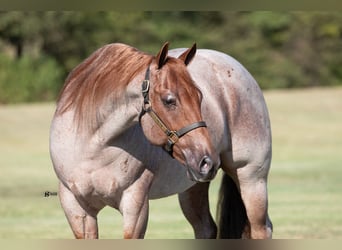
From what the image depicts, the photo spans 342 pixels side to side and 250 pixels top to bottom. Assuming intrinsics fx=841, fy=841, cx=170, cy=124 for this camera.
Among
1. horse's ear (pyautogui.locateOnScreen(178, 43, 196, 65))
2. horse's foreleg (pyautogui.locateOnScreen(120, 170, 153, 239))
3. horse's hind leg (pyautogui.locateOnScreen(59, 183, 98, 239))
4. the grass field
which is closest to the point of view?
horse's ear (pyautogui.locateOnScreen(178, 43, 196, 65))

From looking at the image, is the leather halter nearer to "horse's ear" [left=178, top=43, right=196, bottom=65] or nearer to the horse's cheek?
the horse's cheek

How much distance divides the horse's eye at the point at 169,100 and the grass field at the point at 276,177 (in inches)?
178

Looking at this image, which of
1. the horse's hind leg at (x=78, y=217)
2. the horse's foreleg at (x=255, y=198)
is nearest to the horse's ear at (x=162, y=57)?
the horse's hind leg at (x=78, y=217)

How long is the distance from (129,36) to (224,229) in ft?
73.7

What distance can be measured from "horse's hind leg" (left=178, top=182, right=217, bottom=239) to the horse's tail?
0.10 meters

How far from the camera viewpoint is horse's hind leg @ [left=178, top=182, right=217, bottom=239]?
5.89 metres

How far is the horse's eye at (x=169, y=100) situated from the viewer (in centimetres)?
396

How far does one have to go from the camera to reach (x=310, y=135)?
23.5 metres

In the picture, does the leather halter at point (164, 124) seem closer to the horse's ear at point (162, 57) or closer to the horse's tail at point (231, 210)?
the horse's ear at point (162, 57)

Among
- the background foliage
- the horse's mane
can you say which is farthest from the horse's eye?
the background foliage

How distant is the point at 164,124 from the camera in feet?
13.2

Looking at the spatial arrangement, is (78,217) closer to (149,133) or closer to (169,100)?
(149,133)
